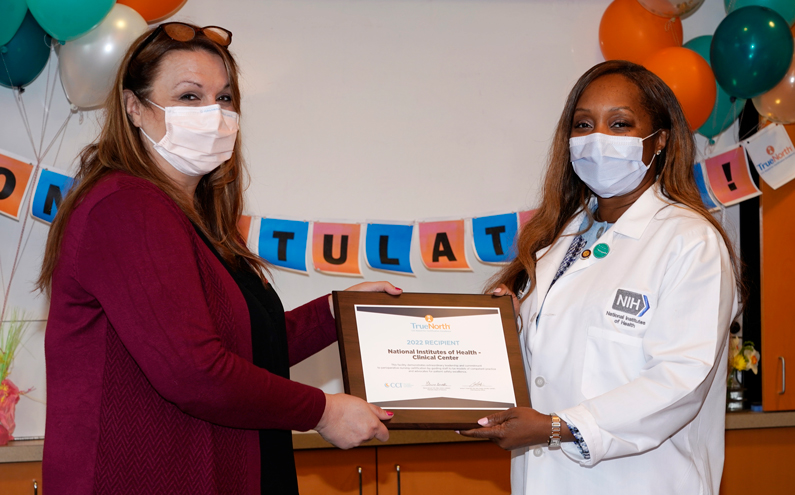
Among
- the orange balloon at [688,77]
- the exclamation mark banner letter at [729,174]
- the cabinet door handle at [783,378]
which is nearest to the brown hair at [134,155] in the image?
the orange balloon at [688,77]

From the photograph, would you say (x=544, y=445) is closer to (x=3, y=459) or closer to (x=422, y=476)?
(x=422, y=476)

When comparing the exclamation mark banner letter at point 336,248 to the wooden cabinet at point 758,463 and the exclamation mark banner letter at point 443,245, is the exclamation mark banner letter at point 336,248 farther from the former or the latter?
the wooden cabinet at point 758,463

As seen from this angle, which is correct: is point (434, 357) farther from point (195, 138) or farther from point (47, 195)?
point (47, 195)

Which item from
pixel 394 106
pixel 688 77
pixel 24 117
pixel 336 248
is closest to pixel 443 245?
pixel 336 248

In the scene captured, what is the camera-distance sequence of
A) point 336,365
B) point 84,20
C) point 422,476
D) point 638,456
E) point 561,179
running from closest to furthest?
point 638,456
point 561,179
point 84,20
point 422,476
point 336,365

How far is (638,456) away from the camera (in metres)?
1.71

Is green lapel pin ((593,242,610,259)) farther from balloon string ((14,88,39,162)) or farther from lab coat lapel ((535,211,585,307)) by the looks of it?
balloon string ((14,88,39,162))

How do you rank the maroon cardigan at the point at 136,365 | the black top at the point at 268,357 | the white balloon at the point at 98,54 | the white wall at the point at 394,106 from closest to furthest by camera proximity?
the maroon cardigan at the point at 136,365, the black top at the point at 268,357, the white balloon at the point at 98,54, the white wall at the point at 394,106

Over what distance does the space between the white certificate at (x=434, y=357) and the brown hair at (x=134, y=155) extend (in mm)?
383

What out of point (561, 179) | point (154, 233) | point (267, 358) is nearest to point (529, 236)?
point (561, 179)

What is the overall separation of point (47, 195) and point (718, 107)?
321 cm

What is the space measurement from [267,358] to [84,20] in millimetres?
1731

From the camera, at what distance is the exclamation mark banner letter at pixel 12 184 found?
2.91m

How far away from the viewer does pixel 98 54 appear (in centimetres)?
263
